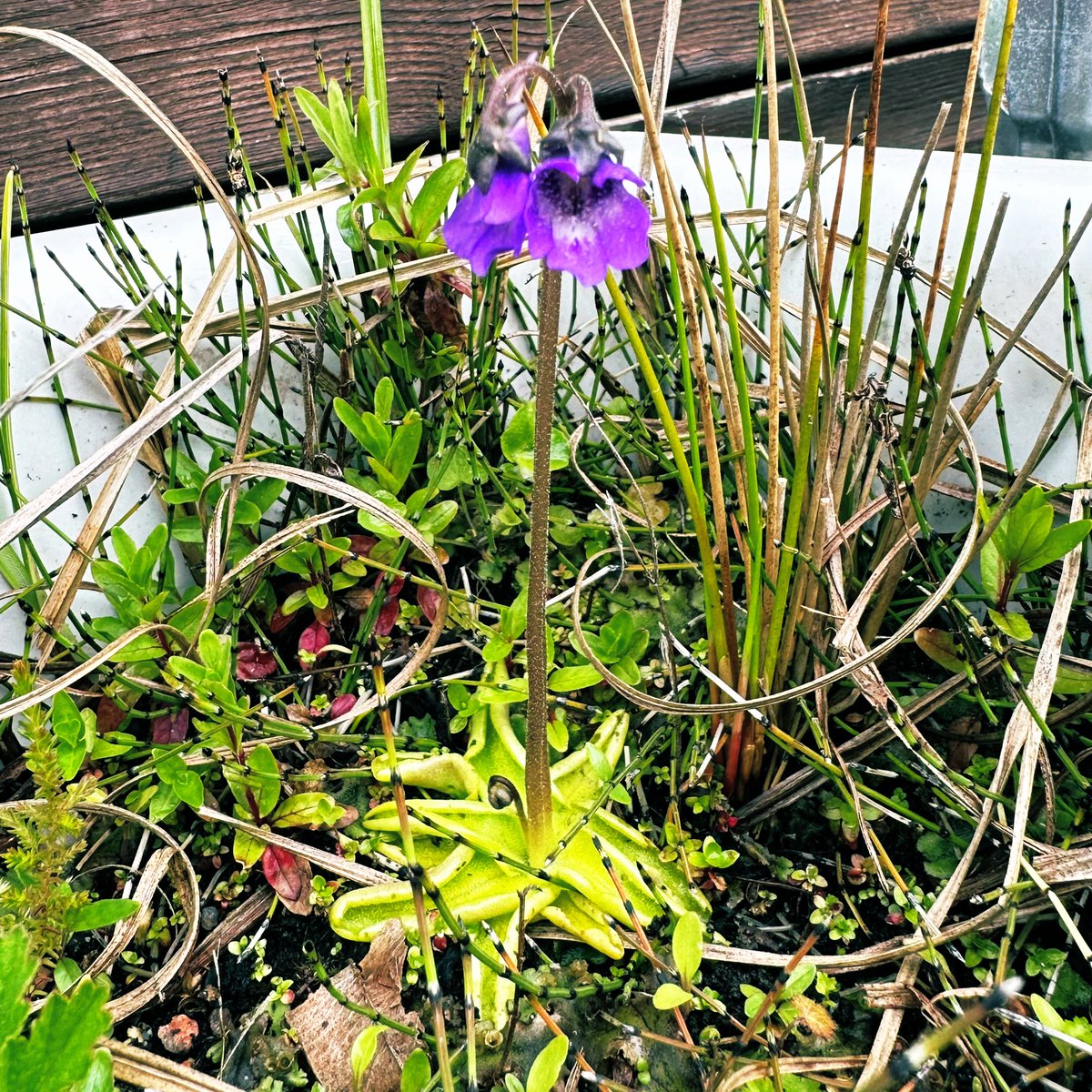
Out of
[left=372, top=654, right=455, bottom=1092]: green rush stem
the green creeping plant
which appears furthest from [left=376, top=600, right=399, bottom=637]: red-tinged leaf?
[left=372, top=654, right=455, bottom=1092]: green rush stem

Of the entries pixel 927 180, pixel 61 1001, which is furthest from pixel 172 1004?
pixel 927 180

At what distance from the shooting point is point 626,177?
0.45m

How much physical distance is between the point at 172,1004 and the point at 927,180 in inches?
Answer: 38.4

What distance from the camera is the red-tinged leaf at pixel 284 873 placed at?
0.74 m

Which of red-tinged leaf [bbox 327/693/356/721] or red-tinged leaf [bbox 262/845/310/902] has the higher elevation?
red-tinged leaf [bbox 327/693/356/721]

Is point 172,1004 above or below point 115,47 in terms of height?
below

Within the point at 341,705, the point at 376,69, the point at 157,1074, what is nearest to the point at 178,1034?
the point at 157,1074

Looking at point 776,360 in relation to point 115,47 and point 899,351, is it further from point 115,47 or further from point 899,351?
point 115,47

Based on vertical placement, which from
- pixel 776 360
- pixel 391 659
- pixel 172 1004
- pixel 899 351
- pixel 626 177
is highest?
pixel 626 177

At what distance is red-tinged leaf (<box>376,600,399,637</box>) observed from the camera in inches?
34.7

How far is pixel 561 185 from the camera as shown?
1.47ft

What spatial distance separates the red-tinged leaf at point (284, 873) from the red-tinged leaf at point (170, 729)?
126mm

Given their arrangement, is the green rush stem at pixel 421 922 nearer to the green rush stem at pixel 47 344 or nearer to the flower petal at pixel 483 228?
the flower petal at pixel 483 228

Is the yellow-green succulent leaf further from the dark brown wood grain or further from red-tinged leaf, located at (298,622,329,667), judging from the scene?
the dark brown wood grain
